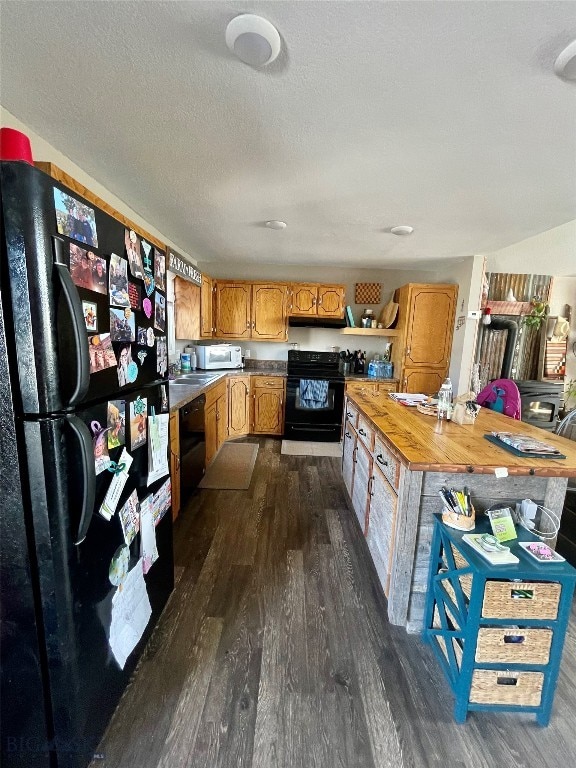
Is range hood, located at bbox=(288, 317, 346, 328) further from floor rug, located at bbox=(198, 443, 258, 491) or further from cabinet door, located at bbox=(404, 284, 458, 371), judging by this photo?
floor rug, located at bbox=(198, 443, 258, 491)

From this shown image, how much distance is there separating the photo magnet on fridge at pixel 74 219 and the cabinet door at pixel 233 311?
3.31 meters

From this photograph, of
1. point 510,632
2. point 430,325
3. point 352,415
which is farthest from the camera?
point 430,325

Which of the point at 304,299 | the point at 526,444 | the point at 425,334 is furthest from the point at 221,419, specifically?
the point at 526,444

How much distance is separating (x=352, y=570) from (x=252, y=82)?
246cm

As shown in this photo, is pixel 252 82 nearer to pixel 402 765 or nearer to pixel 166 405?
pixel 166 405

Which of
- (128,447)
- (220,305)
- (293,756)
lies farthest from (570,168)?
(220,305)

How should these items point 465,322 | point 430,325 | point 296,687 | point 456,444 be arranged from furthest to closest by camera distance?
1. point 430,325
2. point 465,322
3. point 456,444
4. point 296,687

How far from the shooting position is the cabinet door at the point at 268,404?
4.05m

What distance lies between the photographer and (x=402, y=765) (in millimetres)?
988

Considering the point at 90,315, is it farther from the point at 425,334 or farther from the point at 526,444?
the point at 425,334

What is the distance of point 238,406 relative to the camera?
394 centimetres

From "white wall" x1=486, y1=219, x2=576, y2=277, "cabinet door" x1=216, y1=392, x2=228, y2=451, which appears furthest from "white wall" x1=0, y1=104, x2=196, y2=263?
"white wall" x1=486, y1=219, x2=576, y2=277

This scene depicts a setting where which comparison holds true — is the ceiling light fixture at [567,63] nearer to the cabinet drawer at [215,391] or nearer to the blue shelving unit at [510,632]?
the blue shelving unit at [510,632]

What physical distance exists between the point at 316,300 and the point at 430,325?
59.6 inches
